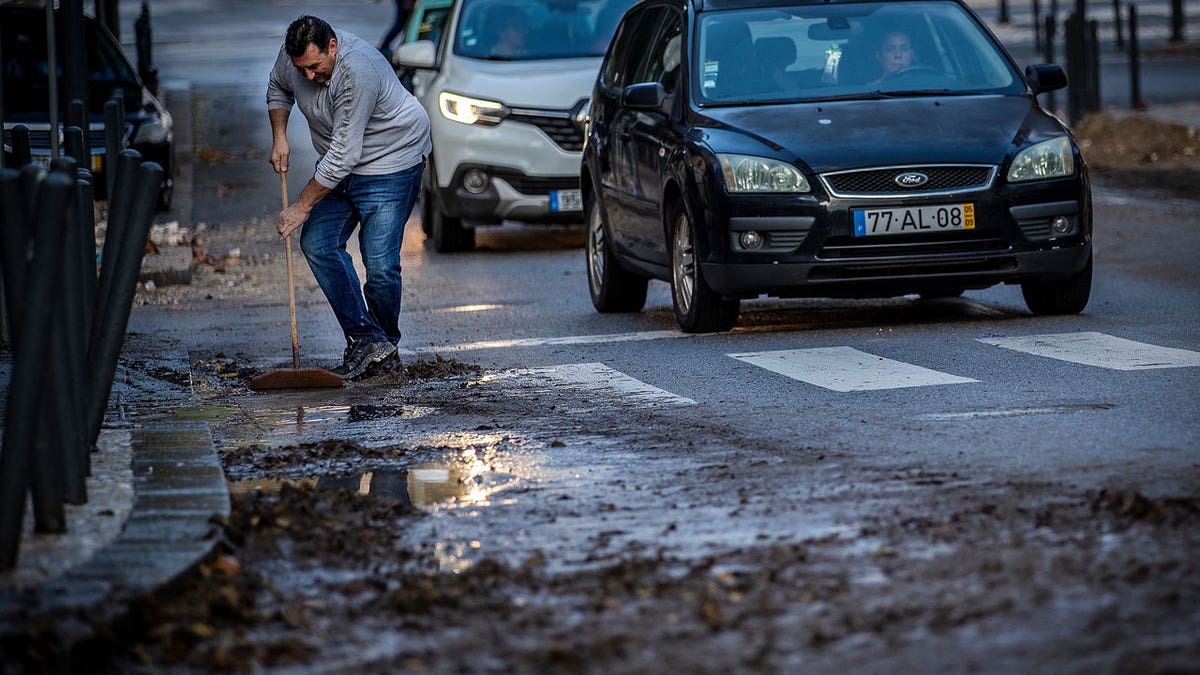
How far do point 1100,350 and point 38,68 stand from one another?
39.7 feet

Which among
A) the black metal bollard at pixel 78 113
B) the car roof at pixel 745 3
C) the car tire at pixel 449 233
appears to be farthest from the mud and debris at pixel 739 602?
the car tire at pixel 449 233

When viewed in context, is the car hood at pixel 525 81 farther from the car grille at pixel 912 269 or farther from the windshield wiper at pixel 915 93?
the car grille at pixel 912 269

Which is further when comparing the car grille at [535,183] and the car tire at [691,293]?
the car grille at [535,183]

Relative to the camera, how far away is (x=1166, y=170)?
21.1m

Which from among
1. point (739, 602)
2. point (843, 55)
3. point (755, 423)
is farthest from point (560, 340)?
point (739, 602)

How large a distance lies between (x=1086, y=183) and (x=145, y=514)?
20.4 ft

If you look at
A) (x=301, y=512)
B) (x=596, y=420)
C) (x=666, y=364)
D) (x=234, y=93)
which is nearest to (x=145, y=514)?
(x=301, y=512)

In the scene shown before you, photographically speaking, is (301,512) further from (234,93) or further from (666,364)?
(234,93)

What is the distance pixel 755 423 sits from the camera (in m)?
7.88

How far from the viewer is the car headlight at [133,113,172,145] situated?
18.9 m

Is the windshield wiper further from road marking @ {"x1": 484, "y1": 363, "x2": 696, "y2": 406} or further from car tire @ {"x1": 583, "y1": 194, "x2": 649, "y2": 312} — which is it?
road marking @ {"x1": 484, "y1": 363, "x2": 696, "y2": 406}

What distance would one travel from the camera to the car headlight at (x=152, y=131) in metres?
18.9

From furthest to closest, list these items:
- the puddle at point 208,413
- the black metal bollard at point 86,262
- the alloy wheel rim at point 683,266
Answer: the alloy wheel rim at point 683,266, the puddle at point 208,413, the black metal bollard at point 86,262

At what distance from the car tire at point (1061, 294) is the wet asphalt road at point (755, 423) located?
0.11 meters
